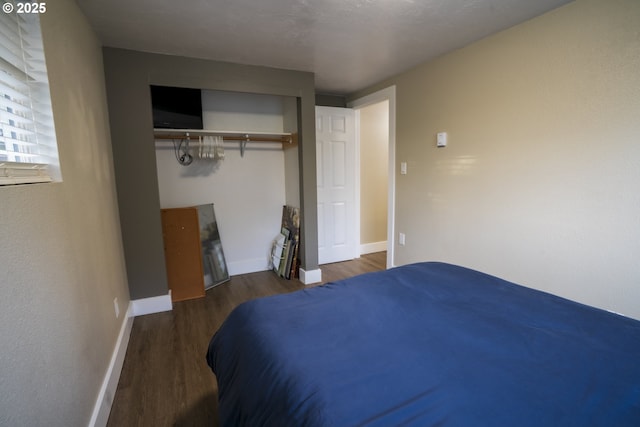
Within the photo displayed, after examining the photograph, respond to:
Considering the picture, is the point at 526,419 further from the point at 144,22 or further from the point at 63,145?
the point at 144,22

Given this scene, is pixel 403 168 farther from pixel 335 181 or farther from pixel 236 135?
pixel 236 135

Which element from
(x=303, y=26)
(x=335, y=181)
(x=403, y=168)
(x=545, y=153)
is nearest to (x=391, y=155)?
(x=403, y=168)

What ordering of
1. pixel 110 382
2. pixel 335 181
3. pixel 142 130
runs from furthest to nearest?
pixel 335 181 → pixel 142 130 → pixel 110 382

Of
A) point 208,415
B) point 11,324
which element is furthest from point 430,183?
point 11,324

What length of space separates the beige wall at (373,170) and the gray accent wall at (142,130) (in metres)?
1.93

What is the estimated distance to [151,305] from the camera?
2742 mm

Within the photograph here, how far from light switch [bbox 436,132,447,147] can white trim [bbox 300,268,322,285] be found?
1.90m

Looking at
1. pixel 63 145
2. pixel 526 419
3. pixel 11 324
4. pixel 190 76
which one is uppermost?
pixel 190 76

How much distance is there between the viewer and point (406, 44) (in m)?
2.52

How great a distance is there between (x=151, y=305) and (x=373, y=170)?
333 cm

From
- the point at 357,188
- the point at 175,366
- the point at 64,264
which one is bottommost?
the point at 175,366

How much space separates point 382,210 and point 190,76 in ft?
10.4

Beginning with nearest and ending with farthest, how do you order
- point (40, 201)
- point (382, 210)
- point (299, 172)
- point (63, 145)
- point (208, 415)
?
point (40, 201)
point (63, 145)
point (208, 415)
point (299, 172)
point (382, 210)

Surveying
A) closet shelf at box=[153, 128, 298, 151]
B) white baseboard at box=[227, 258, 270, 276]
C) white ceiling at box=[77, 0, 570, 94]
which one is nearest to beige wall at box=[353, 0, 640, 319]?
white ceiling at box=[77, 0, 570, 94]
